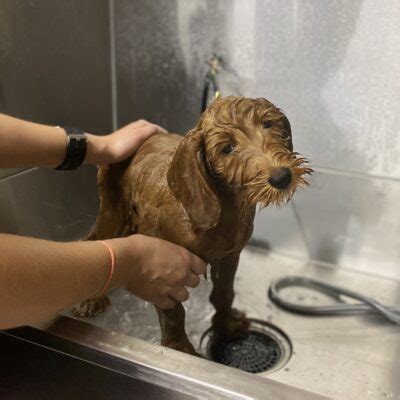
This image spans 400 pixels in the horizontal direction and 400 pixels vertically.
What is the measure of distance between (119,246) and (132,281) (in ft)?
0.24

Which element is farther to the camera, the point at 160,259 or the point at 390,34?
the point at 390,34

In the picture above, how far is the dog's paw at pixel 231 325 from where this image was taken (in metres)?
1.06

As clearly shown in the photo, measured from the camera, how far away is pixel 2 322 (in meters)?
0.60

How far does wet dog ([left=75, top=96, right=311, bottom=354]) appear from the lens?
678 mm

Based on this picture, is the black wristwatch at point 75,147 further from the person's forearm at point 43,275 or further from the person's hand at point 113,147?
the person's forearm at point 43,275

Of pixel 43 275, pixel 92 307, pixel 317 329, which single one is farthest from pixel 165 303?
pixel 317 329

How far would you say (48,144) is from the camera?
940 mm

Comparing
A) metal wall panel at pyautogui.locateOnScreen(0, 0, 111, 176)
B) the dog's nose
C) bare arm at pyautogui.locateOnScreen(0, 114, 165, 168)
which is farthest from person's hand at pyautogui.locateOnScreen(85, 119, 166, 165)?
the dog's nose

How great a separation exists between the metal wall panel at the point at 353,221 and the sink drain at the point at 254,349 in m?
0.31

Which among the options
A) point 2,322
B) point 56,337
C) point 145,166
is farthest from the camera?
point 145,166

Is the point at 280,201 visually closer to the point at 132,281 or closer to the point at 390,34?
the point at 132,281

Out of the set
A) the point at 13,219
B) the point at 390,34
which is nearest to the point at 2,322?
the point at 13,219

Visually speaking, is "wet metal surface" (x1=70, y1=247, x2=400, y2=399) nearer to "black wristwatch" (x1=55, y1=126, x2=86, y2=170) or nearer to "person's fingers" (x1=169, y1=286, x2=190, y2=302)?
"person's fingers" (x1=169, y1=286, x2=190, y2=302)

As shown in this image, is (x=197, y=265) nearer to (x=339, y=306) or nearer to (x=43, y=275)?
(x=43, y=275)
